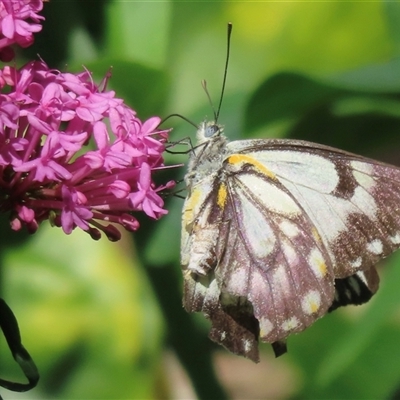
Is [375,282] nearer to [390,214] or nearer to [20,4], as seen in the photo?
[390,214]

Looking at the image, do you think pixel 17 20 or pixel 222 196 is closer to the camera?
pixel 17 20

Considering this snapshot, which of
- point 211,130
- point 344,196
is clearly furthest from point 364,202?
point 211,130

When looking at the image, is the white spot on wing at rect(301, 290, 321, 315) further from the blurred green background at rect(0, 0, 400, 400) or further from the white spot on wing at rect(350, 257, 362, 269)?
the blurred green background at rect(0, 0, 400, 400)

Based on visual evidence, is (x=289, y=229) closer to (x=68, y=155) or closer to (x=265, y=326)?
(x=265, y=326)

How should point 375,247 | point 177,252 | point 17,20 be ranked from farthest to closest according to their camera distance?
point 177,252 < point 375,247 < point 17,20

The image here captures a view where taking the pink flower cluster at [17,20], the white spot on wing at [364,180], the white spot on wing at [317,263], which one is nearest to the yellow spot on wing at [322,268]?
the white spot on wing at [317,263]

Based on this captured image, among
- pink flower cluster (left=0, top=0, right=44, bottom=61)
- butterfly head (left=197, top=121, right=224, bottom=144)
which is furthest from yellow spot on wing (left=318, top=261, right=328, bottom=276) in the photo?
pink flower cluster (left=0, top=0, right=44, bottom=61)

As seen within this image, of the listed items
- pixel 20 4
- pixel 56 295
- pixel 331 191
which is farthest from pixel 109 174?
pixel 56 295

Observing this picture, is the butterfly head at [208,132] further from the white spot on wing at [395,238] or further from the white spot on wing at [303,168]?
the white spot on wing at [395,238]
